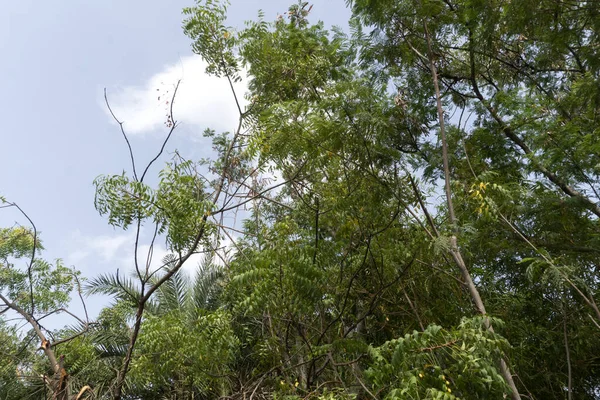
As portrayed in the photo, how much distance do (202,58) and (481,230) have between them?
11.3ft

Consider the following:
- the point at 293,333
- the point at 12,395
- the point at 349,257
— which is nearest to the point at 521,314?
the point at 349,257

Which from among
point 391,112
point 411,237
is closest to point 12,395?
point 411,237

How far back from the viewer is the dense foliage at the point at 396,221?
3.44 m

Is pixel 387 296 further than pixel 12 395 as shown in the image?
No

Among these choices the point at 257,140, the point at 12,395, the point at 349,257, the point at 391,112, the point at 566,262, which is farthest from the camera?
the point at 12,395

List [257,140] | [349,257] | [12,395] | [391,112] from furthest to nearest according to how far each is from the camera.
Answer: [12,395]
[391,112]
[349,257]
[257,140]

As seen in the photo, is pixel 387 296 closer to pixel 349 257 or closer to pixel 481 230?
pixel 349 257

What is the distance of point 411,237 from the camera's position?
4.79 m

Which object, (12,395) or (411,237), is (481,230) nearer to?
(411,237)

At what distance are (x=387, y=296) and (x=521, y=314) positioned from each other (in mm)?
1600

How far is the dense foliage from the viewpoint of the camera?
11.3ft

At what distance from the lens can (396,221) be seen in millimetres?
4895

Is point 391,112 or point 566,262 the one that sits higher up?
point 391,112

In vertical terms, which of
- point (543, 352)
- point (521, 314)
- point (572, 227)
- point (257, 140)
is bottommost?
point (543, 352)
